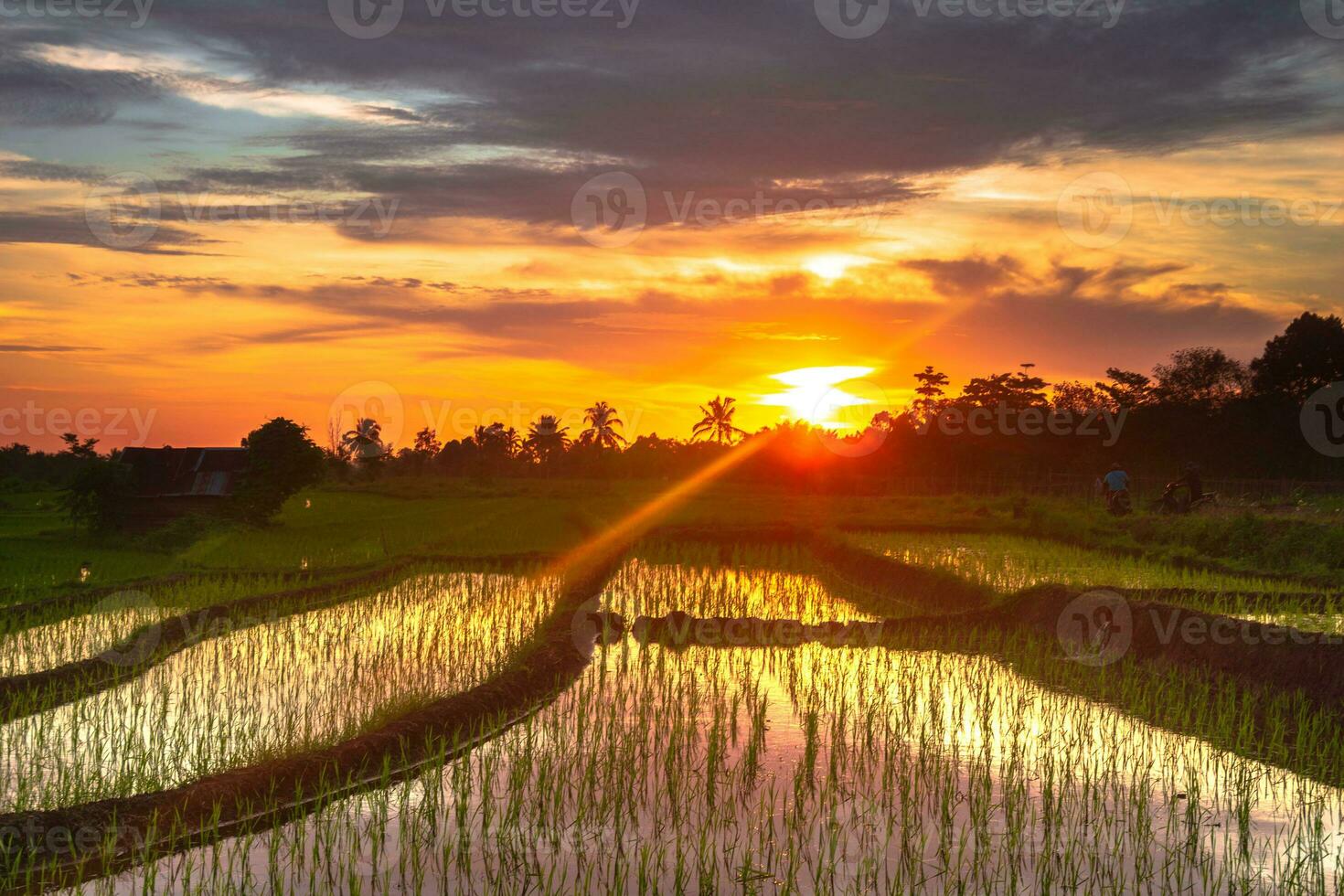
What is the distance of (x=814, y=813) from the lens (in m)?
5.49

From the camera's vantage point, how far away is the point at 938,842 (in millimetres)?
5082

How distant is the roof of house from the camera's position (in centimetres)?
2423

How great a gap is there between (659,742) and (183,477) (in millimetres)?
20988

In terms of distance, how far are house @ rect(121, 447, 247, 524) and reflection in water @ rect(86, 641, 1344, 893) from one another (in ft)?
60.4

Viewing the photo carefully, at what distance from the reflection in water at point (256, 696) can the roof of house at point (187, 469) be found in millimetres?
13949

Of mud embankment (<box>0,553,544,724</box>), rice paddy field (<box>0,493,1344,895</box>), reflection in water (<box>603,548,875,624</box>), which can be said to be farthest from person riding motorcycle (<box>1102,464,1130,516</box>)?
mud embankment (<box>0,553,544,724</box>)

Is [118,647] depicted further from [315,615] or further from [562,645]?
[562,645]

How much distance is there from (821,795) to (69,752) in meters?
4.27

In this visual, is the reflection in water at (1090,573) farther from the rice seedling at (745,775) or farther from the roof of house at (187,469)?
the roof of house at (187,469)

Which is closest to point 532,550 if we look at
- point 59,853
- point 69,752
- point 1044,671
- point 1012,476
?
point 1044,671

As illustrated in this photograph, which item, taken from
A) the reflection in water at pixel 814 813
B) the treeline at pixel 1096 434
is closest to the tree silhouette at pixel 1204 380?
the treeline at pixel 1096 434

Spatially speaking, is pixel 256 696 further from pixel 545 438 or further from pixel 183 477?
pixel 545 438

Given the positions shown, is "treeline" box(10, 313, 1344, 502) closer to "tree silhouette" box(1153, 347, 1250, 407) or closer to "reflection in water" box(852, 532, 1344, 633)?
"tree silhouette" box(1153, 347, 1250, 407)

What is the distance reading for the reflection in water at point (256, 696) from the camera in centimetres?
595
